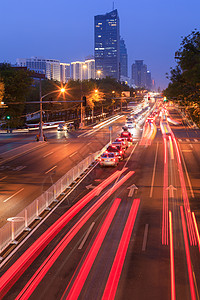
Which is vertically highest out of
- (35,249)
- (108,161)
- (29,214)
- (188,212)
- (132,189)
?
(108,161)

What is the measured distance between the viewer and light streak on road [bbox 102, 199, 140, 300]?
10602 mm

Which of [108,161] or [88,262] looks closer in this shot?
[88,262]

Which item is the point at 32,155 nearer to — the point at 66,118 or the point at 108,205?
the point at 108,205

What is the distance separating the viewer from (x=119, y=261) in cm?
1270

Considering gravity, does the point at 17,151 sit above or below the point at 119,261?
above

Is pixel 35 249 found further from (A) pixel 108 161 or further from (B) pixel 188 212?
(A) pixel 108 161

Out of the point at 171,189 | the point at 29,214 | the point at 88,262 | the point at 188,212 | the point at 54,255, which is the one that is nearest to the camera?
the point at 88,262

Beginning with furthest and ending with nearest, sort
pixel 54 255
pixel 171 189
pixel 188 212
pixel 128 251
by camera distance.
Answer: pixel 171 189
pixel 188 212
pixel 128 251
pixel 54 255

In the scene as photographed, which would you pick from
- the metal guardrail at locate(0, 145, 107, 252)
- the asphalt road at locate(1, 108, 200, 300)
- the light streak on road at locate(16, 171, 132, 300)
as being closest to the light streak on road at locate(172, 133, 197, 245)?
the asphalt road at locate(1, 108, 200, 300)

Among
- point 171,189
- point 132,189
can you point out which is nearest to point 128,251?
point 132,189

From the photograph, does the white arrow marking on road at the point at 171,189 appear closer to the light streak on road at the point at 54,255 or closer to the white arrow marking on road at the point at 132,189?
the white arrow marking on road at the point at 132,189

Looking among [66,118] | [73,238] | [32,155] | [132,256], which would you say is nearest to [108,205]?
[73,238]

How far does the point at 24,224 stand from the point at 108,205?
5.43 meters

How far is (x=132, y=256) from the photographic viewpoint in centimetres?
1315
